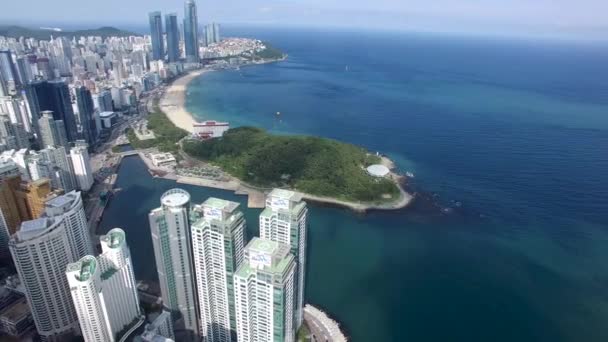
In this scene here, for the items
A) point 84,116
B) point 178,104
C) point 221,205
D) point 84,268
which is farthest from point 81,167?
point 178,104

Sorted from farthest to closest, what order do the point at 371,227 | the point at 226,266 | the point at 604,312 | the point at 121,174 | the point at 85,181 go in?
the point at 121,174 → the point at 85,181 → the point at 371,227 → the point at 604,312 → the point at 226,266

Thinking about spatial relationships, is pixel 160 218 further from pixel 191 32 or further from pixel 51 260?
pixel 191 32

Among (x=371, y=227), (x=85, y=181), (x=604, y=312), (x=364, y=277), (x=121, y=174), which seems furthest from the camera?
(x=121, y=174)

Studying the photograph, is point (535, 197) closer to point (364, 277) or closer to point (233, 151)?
point (364, 277)

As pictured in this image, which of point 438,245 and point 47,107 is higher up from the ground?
point 47,107

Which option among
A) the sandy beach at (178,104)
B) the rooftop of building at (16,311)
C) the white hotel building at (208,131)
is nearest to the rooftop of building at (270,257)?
the rooftop of building at (16,311)

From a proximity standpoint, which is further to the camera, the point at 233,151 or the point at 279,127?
the point at 279,127

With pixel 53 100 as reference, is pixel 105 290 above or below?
below

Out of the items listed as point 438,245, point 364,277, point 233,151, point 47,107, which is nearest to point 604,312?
point 438,245

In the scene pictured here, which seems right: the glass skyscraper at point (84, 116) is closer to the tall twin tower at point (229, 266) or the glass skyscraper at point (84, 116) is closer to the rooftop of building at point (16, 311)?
the rooftop of building at point (16, 311)
